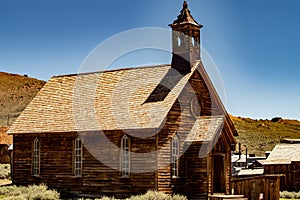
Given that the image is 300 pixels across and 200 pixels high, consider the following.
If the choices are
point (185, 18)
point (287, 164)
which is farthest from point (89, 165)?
point (287, 164)

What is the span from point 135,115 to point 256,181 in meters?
7.19

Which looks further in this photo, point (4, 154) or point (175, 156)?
point (4, 154)

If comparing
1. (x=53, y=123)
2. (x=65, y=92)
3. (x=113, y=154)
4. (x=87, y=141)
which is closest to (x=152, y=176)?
(x=113, y=154)

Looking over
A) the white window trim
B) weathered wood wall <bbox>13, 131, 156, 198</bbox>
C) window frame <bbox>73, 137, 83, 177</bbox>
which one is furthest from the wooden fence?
window frame <bbox>73, 137, 83, 177</bbox>

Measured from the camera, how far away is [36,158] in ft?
104

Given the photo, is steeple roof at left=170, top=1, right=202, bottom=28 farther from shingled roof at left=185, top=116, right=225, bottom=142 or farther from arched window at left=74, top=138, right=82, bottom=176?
arched window at left=74, top=138, right=82, bottom=176

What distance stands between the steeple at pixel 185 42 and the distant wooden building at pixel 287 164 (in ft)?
62.5

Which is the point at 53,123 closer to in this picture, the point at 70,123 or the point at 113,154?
the point at 70,123

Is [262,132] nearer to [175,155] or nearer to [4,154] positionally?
[4,154]

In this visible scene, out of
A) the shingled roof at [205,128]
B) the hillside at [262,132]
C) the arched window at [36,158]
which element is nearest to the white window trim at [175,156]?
the shingled roof at [205,128]

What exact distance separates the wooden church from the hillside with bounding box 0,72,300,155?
74.7 metres

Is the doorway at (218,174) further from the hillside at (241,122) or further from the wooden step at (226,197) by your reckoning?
the hillside at (241,122)

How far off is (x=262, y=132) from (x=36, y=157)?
99813mm

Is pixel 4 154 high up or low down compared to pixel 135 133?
down
